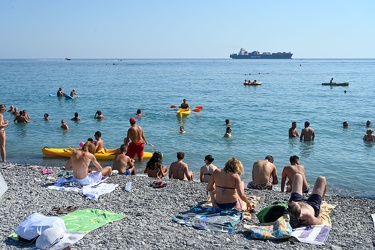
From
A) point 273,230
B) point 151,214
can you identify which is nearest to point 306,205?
point 273,230

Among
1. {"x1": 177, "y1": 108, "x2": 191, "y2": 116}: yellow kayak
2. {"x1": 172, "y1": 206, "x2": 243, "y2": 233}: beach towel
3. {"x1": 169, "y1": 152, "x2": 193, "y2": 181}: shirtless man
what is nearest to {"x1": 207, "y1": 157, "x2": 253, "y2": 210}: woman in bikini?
{"x1": 172, "y1": 206, "x2": 243, "y2": 233}: beach towel

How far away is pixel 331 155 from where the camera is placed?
52.2ft

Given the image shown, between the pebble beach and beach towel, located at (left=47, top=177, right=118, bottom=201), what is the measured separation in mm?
139

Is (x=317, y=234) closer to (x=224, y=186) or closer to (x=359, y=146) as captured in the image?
(x=224, y=186)

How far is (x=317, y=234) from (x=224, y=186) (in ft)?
5.82

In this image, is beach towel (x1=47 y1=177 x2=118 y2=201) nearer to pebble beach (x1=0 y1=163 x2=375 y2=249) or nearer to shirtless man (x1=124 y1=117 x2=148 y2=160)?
pebble beach (x1=0 y1=163 x2=375 y2=249)

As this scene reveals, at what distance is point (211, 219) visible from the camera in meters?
7.18

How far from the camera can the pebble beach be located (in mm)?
6199

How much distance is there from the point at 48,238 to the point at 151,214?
209cm

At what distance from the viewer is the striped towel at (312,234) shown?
653 centimetres

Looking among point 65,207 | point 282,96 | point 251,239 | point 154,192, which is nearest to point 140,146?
point 154,192

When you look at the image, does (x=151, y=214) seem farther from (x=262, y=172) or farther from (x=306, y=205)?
(x=262, y=172)

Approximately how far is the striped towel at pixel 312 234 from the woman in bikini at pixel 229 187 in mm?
1115

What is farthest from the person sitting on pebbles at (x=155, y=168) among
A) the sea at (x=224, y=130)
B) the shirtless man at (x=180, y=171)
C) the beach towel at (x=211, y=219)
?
the beach towel at (x=211, y=219)
